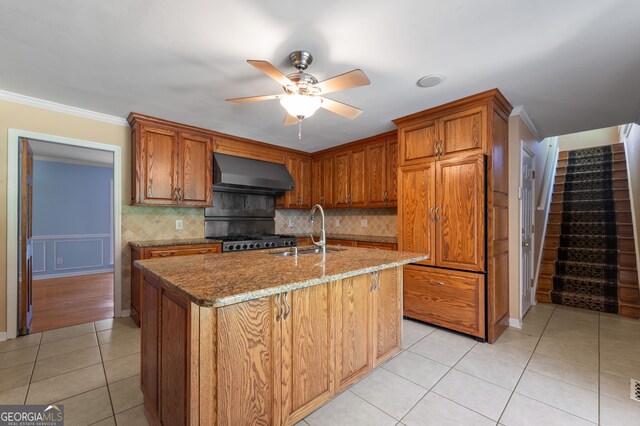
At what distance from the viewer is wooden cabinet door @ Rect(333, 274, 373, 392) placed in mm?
1741

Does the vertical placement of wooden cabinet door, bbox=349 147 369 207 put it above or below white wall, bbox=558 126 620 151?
below

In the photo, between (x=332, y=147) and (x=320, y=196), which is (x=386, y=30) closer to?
(x=332, y=147)

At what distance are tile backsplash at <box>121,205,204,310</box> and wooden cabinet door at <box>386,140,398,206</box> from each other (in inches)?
105

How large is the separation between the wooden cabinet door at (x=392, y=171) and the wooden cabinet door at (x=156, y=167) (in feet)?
8.98

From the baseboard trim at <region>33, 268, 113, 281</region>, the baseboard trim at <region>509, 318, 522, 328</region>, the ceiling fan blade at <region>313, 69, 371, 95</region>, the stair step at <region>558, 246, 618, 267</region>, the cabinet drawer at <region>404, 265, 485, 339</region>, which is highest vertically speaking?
the ceiling fan blade at <region>313, 69, 371, 95</region>

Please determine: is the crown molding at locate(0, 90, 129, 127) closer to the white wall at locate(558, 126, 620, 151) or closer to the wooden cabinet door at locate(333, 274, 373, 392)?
the wooden cabinet door at locate(333, 274, 373, 392)

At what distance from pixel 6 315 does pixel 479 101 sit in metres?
4.95

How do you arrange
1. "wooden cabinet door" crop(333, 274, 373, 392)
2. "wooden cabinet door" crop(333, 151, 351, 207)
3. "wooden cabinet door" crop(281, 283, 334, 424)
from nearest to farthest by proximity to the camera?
"wooden cabinet door" crop(281, 283, 334, 424), "wooden cabinet door" crop(333, 274, 373, 392), "wooden cabinet door" crop(333, 151, 351, 207)

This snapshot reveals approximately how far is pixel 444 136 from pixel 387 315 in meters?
1.90

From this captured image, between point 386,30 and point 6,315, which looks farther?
point 6,315

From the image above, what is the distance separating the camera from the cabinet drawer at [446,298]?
103 inches

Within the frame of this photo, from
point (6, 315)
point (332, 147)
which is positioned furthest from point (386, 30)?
point (6, 315)

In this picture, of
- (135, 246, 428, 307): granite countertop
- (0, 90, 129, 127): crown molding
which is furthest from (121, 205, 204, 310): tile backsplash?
(135, 246, 428, 307): granite countertop

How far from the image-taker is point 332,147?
4.53m
